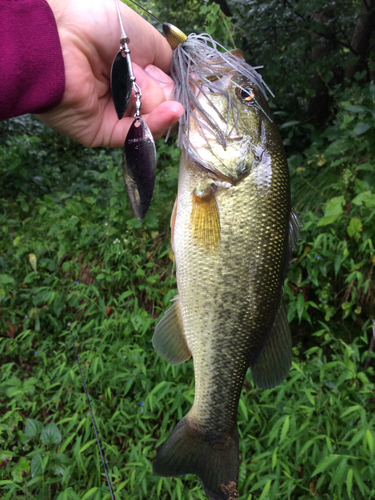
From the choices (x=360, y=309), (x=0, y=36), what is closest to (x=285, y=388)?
(x=360, y=309)

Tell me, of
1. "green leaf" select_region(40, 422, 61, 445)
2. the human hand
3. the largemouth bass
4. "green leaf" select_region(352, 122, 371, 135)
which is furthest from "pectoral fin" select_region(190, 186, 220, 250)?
"green leaf" select_region(352, 122, 371, 135)

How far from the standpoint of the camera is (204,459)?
4.80 ft

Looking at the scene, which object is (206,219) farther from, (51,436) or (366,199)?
(366,199)

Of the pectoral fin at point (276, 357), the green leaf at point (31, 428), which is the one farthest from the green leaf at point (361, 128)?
the green leaf at point (31, 428)

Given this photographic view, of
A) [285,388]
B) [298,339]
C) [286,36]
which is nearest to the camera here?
[285,388]

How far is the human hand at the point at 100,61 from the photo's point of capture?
4.37ft

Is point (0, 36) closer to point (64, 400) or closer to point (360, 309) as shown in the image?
point (64, 400)

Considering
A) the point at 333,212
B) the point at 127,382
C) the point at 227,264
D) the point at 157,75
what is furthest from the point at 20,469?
the point at 333,212

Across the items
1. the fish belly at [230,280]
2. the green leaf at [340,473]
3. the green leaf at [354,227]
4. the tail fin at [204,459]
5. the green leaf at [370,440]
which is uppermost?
the fish belly at [230,280]

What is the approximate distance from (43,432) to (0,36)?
2.05 meters

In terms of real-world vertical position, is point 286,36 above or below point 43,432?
above

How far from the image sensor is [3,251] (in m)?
4.46

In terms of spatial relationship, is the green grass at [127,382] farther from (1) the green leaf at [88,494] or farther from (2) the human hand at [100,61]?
(2) the human hand at [100,61]

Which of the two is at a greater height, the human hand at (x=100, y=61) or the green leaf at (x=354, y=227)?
the human hand at (x=100, y=61)
